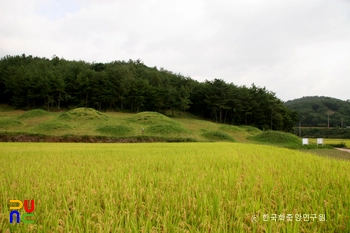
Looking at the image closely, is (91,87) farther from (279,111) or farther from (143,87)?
(279,111)

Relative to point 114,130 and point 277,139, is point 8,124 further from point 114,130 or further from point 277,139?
point 277,139

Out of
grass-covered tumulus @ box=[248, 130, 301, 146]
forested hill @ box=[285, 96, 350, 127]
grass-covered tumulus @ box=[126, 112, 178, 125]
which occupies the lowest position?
grass-covered tumulus @ box=[248, 130, 301, 146]

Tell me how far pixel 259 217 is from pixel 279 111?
190 feet

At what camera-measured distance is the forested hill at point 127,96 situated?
4259cm

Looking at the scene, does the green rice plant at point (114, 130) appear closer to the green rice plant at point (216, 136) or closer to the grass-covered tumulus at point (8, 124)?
the green rice plant at point (216, 136)

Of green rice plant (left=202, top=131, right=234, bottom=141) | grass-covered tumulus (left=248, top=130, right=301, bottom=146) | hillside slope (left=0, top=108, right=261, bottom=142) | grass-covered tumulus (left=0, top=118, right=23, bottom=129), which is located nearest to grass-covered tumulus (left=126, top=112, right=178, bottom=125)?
hillside slope (left=0, top=108, right=261, bottom=142)

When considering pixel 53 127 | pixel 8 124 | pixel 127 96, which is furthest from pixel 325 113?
pixel 8 124

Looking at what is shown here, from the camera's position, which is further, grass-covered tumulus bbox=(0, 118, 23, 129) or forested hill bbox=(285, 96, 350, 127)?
forested hill bbox=(285, 96, 350, 127)

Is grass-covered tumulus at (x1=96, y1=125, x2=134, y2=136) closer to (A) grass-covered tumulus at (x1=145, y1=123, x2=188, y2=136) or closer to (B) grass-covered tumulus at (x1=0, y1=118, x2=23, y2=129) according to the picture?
(A) grass-covered tumulus at (x1=145, y1=123, x2=188, y2=136)

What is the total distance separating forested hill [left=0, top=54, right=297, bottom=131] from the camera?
4259 centimetres

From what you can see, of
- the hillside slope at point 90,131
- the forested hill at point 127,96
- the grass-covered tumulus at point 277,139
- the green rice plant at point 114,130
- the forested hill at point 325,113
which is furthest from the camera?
the forested hill at point 325,113

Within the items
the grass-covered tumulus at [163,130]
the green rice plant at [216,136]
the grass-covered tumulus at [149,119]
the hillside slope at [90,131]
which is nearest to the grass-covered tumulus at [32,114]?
the hillside slope at [90,131]

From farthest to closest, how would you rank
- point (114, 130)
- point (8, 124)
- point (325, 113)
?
1. point (325, 113)
2. point (8, 124)
3. point (114, 130)

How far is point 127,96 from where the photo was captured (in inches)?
1858
